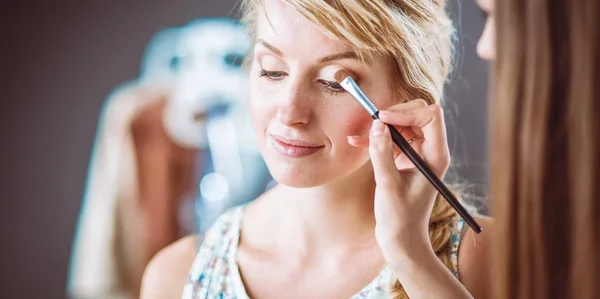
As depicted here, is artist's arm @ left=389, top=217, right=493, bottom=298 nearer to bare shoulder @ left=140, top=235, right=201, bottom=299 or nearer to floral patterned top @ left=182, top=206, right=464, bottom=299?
floral patterned top @ left=182, top=206, right=464, bottom=299

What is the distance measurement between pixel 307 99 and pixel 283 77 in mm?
40

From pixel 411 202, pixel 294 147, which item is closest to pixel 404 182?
pixel 411 202

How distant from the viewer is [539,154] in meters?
0.51

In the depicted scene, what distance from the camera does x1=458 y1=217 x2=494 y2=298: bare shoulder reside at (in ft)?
2.40

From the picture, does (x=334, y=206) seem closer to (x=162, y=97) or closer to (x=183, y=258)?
(x=183, y=258)

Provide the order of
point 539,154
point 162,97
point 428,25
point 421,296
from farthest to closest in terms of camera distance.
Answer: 1. point 162,97
2. point 428,25
3. point 421,296
4. point 539,154

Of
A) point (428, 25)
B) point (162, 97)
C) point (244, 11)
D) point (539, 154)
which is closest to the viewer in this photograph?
point (539, 154)

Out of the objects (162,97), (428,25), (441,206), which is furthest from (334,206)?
(162,97)

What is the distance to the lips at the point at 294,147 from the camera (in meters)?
0.69

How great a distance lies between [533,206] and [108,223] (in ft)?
3.20

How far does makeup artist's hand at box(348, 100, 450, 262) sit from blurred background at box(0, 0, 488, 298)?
0.67 metres

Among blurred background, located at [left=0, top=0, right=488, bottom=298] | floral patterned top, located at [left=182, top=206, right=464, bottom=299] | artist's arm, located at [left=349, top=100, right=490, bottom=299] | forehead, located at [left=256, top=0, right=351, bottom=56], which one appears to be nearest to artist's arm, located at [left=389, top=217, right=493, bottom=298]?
artist's arm, located at [left=349, top=100, right=490, bottom=299]

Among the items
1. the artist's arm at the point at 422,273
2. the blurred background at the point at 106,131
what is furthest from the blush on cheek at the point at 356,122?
the blurred background at the point at 106,131

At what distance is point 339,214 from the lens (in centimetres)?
78
